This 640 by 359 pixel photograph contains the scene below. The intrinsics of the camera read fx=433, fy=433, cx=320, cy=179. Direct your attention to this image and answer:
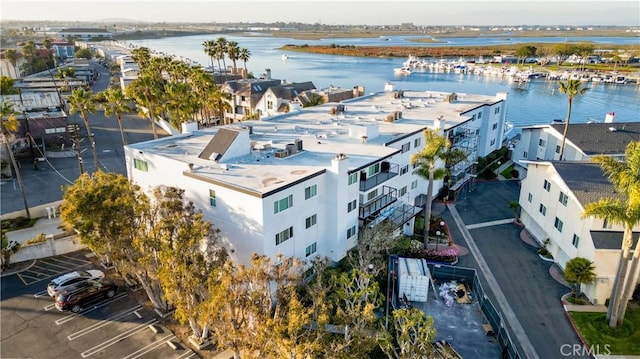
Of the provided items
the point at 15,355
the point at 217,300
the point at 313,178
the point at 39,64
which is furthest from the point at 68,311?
the point at 39,64

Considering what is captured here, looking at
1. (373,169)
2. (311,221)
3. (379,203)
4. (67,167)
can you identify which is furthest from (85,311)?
(67,167)

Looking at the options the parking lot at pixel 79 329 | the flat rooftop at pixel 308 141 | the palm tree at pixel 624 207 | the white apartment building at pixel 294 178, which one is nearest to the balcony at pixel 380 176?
the white apartment building at pixel 294 178

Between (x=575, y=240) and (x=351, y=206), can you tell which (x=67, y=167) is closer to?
(x=351, y=206)

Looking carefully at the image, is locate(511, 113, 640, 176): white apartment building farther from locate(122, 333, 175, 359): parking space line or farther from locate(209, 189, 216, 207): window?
locate(122, 333, 175, 359): parking space line

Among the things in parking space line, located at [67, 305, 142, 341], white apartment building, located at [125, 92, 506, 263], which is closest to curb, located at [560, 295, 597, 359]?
white apartment building, located at [125, 92, 506, 263]

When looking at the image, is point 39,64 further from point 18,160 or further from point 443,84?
point 443,84
